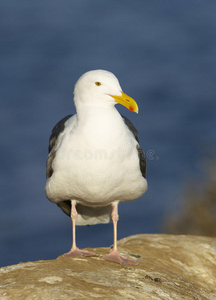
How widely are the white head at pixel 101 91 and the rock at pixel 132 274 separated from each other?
256 centimetres

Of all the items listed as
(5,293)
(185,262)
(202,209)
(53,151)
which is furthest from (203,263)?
(202,209)

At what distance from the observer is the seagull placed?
35.4 feet

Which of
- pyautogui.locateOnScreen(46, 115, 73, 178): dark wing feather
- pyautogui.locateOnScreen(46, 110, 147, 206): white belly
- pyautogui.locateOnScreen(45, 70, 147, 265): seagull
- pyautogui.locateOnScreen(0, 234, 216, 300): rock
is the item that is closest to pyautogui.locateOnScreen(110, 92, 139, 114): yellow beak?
pyautogui.locateOnScreen(45, 70, 147, 265): seagull

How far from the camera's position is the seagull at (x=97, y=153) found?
1080 cm

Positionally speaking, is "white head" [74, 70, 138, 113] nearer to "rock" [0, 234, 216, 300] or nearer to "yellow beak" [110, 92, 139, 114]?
"yellow beak" [110, 92, 139, 114]

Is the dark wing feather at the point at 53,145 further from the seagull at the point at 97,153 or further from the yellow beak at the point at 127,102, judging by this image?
the yellow beak at the point at 127,102

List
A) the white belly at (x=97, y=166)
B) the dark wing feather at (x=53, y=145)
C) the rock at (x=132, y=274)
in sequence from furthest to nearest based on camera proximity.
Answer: the dark wing feather at (x=53, y=145) → the white belly at (x=97, y=166) → the rock at (x=132, y=274)

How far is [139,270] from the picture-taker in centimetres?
1065

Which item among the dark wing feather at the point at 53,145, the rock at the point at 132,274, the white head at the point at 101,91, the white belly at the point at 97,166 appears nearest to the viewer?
the rock at the point at 132,274

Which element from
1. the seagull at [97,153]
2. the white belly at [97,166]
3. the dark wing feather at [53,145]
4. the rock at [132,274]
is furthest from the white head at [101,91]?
the rock at [132,274]

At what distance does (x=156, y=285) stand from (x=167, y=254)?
2149mm

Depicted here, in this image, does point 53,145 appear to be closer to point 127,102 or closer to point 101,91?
point 101,91

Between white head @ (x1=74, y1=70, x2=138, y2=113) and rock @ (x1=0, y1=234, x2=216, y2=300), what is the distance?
2.56 meters

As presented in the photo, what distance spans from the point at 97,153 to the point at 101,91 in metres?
1.02
